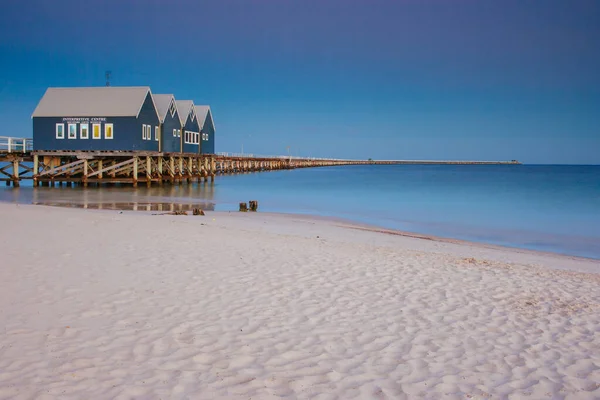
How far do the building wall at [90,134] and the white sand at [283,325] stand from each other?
988 inches

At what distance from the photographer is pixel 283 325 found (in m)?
5.67

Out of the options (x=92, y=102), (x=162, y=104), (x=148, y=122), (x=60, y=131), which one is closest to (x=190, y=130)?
(x=162, y=104)

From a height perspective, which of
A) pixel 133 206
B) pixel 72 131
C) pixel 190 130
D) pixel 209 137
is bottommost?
pixel 133 206

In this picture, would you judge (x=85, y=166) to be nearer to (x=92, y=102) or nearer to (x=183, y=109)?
(x=92, y=102)

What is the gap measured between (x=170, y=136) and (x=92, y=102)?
6.85 metres

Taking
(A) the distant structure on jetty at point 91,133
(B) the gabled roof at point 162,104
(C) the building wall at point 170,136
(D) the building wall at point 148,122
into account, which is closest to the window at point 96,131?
(A) the distant structure on jetty at point 91,133

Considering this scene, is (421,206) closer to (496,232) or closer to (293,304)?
(496,232)

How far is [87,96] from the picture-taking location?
35.3 metres

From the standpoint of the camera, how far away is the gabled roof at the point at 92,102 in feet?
112

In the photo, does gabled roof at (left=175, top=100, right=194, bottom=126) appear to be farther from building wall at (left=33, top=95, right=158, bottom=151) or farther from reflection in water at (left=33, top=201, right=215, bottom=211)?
reflection in water at (left=33, top=201, right=215, bottom=211)

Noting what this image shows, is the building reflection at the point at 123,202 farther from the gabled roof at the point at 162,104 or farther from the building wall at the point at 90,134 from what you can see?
the gabled roof at the point at 162,104

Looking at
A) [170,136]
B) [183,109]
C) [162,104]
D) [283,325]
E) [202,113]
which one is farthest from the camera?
[202,113]

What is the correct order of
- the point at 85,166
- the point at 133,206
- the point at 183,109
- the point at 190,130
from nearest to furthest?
1. the point at 133,206
2. the point at 85,166
3. the point at 183,109
4. the point at 190,130

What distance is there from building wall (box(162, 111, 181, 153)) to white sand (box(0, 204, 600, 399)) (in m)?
29.9
